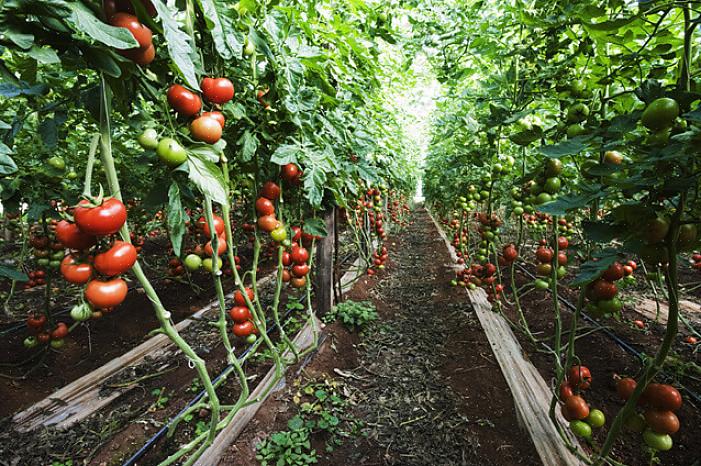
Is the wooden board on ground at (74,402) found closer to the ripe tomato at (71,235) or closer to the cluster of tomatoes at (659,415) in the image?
the ripe tomato at (71,235)

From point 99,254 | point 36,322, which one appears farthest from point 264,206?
point 36,322

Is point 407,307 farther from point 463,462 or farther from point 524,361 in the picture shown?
point 463,462

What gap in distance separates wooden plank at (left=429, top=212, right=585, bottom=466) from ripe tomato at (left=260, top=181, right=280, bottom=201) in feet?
6.19

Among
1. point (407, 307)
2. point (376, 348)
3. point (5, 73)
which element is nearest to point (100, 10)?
point (5, 73)

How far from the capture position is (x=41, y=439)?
1848 millimetres

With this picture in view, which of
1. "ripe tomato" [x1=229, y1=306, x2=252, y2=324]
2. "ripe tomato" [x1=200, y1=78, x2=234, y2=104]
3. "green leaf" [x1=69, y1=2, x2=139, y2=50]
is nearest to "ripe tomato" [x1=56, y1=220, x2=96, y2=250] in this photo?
"green leaf" [x1=69, y1=2, x2=139, y2=50]

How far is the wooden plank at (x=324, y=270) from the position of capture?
9.25ft

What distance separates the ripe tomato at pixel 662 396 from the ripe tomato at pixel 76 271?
4.86 feet

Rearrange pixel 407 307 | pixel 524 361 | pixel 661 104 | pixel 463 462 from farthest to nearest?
pixel 407 307, pixel 524 361, pixel 463 462, pixel 661 104

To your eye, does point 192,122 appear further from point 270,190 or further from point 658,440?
point 658,440

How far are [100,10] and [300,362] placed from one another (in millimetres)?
2249

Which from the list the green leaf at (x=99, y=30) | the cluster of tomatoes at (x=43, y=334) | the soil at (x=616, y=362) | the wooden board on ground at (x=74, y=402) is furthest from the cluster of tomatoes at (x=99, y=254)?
the cluster of tomatoes at (x=43, y=334)

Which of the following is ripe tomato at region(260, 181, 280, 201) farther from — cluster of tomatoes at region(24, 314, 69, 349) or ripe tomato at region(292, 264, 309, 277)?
cluster of tomatoes at region(24, 314, 69, 349)

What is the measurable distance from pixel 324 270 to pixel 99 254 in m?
2.28
